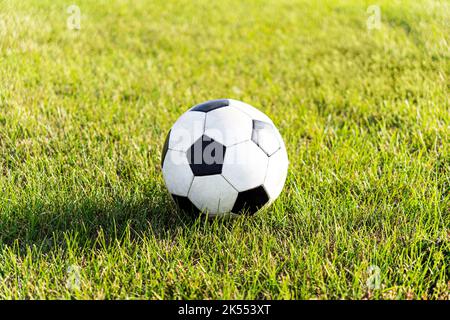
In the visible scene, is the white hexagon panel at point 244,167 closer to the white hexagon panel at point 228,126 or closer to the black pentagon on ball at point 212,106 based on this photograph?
the white hexagon panel at point 228,126

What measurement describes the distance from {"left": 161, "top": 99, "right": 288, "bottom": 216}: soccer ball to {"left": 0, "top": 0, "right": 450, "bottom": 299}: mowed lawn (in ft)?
0.51

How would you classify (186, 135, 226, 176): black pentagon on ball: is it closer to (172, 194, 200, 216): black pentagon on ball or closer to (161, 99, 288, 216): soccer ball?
(161, 99, 288, 216): soccer ball

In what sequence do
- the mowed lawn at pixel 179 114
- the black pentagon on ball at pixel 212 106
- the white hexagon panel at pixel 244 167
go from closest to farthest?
the mowed lawn at pixel 179 114 < the white hexagon panel at pixel 244 167 < the black pentagon on ball at pixel 212 106

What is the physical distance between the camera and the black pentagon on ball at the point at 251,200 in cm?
281

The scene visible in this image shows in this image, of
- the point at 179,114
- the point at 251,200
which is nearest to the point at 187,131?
the point at 251,200

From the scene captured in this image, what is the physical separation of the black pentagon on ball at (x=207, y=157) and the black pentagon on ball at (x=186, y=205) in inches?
7.4

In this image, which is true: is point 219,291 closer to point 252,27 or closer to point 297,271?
point 297,271

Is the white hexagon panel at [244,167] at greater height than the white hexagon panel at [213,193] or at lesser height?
greater

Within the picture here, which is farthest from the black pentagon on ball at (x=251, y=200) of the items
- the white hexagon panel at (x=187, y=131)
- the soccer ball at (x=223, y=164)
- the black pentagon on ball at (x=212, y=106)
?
the black pentagon on ball at (x=212, y=106)

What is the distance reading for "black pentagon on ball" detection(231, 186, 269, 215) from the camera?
281 cm

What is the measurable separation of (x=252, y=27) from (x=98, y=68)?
286cm

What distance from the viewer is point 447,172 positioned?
3494mm

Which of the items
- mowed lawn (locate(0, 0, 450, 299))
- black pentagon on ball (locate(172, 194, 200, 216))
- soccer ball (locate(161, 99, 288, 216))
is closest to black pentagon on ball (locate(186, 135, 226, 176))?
soccer ball (locate(161, 99, 288, 216))
